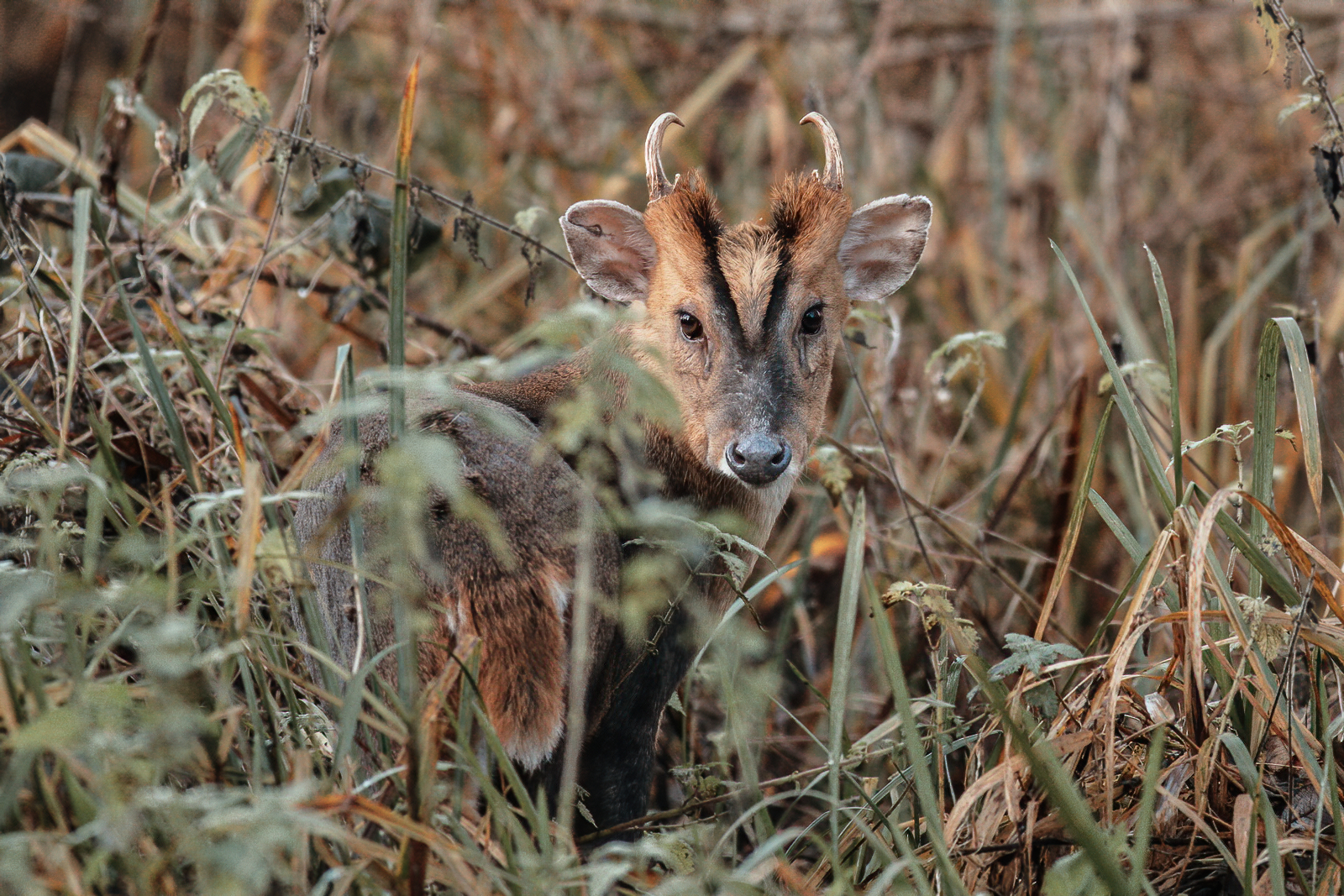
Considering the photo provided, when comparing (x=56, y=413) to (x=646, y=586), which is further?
(x=56, y=413)

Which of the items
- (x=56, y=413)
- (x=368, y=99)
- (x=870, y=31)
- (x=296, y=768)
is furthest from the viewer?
(x=870, y=31)

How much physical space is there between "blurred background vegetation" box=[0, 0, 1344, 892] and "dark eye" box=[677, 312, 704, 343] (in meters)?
1.40

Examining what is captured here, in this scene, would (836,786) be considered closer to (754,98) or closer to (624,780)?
(624,780)

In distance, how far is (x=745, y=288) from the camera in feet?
11.1

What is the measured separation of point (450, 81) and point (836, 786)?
636cm

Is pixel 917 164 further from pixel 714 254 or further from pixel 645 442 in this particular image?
pixel 645 442

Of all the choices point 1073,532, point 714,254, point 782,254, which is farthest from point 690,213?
point 1073,532

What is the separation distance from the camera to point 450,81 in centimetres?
779

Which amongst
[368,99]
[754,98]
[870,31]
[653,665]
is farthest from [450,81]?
[653,665]

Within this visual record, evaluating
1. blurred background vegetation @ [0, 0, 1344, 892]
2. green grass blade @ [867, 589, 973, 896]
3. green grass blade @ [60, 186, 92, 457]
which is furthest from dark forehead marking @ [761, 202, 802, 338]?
green grass blade @ [60, 186, 92, 457]

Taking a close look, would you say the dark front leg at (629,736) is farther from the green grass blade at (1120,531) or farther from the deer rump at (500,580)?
the green grass blade at (1120,531)

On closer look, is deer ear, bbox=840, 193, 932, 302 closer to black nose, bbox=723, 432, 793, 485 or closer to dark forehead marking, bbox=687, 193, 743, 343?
dark forehead marking, bbox=687, 193, 743, 343

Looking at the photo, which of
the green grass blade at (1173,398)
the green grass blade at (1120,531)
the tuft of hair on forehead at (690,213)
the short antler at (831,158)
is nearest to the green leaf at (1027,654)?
the green grass blade at (1120,531)

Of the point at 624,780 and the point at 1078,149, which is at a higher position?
the point at 1078,149
